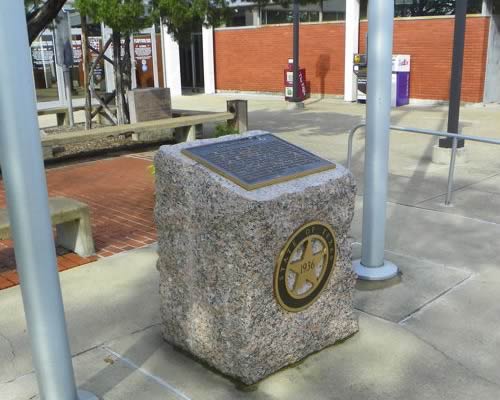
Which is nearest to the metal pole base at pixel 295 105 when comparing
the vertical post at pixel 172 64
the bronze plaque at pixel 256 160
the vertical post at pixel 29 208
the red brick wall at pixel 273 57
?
the red brick wall at pixel 273 57

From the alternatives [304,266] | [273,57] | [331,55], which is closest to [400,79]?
[331,55]

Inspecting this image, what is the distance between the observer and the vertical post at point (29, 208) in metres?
2.42

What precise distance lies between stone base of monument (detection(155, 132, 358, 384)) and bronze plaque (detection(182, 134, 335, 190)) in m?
0.05

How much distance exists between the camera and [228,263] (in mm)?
3064

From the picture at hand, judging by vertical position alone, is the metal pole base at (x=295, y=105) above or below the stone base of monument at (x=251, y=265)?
below

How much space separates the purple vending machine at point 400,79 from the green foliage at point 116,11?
28.7 feet

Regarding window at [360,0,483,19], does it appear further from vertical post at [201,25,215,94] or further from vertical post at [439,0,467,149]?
vertical post at [439,0,467,149]

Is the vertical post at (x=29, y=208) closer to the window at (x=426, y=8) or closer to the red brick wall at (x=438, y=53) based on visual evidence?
the red brick wall at (x=438, y=53)

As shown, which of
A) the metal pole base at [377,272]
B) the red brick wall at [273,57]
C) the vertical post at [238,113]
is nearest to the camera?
the metal pole base at [377,272]

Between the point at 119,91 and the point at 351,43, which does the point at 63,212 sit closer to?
the point at 119,91

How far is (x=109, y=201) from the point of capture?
693 cm

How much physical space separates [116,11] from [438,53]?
9.93 m

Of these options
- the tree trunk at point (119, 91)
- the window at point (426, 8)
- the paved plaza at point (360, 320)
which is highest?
the window at point (426, 8)

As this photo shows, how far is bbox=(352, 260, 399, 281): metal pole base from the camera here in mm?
4414
